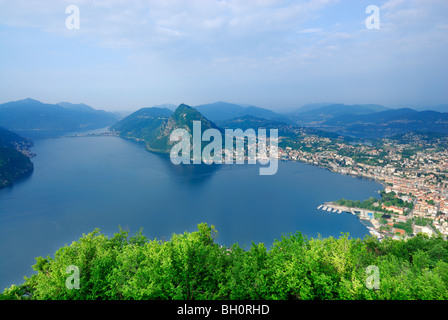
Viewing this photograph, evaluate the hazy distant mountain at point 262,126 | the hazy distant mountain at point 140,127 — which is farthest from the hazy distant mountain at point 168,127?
the hazy distant mountain at point 262,126

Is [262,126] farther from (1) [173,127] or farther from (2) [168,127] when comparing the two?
(2) [168,127]

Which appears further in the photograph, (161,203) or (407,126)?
(407,126)

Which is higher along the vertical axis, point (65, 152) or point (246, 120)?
point (246, 120)

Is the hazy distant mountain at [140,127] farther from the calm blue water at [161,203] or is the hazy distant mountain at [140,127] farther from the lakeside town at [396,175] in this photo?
the lakeside town at [396,175]

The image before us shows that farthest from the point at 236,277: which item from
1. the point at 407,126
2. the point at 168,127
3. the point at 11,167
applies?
the point at 407,126

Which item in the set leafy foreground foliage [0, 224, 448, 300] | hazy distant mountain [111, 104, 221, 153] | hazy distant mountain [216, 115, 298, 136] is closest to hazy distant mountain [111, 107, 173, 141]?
hazy distant mountain [111, 104, 221, 153]

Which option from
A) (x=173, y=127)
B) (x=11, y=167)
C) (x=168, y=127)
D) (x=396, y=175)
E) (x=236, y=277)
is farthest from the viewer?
(x=168, y=127)
